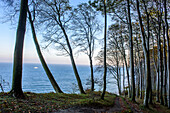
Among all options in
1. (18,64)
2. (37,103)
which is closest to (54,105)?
(37,103)

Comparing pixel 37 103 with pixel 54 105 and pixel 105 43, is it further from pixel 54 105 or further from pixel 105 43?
pixel 105 43

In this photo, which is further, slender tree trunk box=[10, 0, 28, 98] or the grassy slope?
slender tree trunk box=[10, 0, 28, 98]

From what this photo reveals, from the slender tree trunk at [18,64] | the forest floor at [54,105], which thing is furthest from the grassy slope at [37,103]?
the slender tree trunk at [18,64]

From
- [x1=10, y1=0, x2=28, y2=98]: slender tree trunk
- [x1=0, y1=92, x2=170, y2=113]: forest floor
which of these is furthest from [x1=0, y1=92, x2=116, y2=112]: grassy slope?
[x1=10, y1=0, x2=28, y2=98]: slender tree trunk

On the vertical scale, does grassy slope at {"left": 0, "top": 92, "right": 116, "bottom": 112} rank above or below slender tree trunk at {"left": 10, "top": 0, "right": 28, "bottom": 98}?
below

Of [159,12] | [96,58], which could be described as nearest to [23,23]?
[159,12]

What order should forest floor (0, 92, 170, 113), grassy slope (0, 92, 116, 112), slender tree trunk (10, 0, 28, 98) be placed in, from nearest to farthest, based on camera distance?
grassy slope (0, 92, 116, 112)
forest floor (0, 92, 170, 113)
slender tree trunk (10, 0, 28, 98)

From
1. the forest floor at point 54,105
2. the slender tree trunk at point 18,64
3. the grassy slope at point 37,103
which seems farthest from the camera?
the slender tree trunk at point 18,64

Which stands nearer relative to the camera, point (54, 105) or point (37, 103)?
point (37, 103)

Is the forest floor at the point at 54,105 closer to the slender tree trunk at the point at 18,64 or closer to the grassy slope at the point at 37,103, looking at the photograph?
the grassy slope at the point at 37,103

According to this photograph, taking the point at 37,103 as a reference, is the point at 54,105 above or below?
below

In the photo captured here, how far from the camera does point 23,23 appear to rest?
6.14 m

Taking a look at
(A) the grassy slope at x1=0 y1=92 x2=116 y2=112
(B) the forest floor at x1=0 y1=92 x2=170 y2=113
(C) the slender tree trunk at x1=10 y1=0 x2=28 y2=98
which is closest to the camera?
(A) the grassy slope at x1=0 y1=92 x2=116 y2=112

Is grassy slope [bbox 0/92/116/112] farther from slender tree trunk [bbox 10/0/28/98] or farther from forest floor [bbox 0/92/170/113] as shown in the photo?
slender tree trunk [bbox 10/0/28/98]
